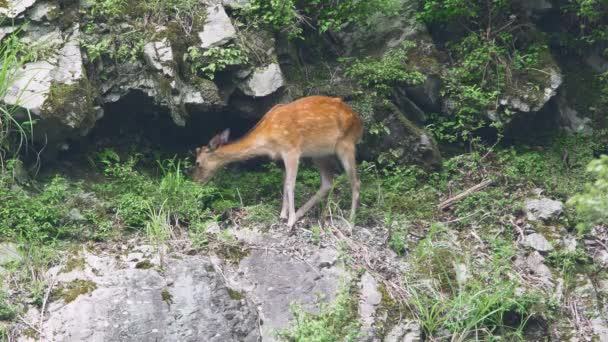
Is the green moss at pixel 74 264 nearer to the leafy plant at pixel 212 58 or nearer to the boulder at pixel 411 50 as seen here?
the leafy plant at pixel 212 58

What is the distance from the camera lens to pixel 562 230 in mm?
11852

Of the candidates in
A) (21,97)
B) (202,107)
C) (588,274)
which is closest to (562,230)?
(588,274)

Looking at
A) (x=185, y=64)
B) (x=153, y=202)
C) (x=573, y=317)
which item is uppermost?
(x=185, y=64)

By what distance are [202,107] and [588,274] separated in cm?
486

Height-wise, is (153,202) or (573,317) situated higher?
(153,202)

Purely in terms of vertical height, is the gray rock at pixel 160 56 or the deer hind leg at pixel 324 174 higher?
the gray rock at pixel 160 56

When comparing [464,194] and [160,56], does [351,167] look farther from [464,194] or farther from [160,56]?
[160,56]

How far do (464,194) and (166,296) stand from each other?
4.34m

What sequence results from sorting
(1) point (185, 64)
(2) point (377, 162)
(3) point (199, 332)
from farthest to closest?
(2) point (377, 162), (1) point (185, 64), (3) point (199, 332)

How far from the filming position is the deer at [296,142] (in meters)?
12.0

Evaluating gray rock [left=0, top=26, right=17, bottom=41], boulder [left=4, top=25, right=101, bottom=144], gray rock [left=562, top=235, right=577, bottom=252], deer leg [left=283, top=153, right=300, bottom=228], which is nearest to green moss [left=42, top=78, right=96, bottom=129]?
boulder [left=4, top=25, right=101, bottom=144]

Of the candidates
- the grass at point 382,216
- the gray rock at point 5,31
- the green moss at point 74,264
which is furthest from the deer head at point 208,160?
the gray rock at point 5,31

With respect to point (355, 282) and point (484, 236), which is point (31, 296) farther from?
point (484, 236)

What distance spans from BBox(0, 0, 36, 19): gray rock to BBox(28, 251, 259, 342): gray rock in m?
3.06
